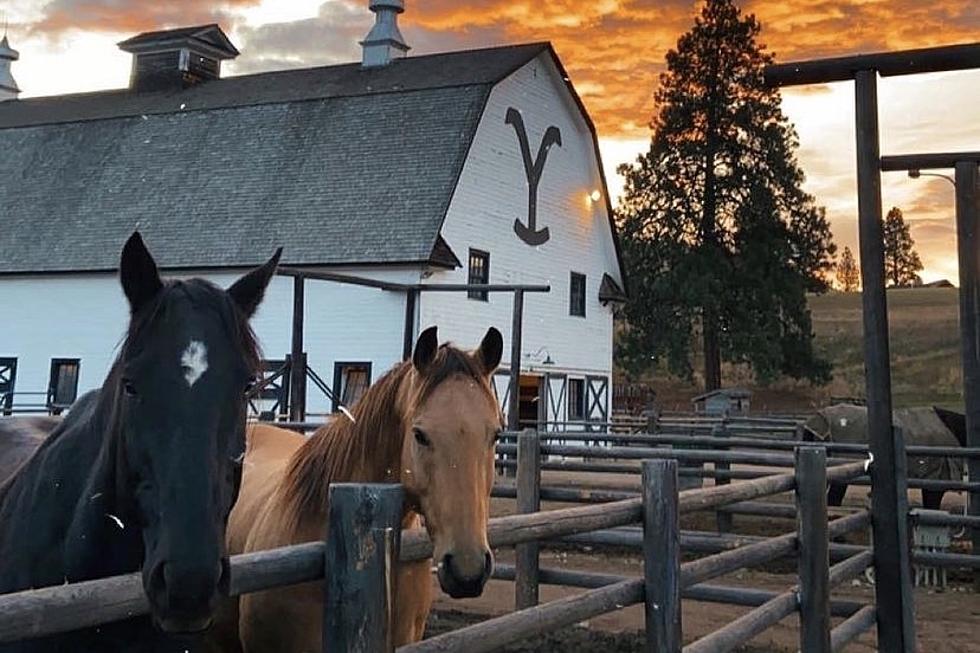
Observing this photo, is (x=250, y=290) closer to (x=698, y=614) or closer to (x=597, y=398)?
(x=698, y=614)

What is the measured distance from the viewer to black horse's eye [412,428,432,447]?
3.09 meters

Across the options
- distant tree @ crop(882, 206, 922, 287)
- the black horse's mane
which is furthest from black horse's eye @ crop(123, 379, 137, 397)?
distant tree @ crop(882, 206, 922, 287)

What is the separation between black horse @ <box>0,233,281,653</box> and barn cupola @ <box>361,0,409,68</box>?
78.5 ft

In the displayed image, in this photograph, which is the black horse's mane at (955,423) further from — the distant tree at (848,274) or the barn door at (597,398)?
the distant tree at (848,274)

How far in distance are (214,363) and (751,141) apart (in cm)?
3347

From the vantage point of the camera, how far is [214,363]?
6.97 feet

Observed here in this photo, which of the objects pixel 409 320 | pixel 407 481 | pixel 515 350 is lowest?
pixel 407 481

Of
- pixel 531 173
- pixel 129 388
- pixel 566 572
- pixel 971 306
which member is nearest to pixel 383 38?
pixel 531 173

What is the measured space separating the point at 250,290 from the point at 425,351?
100 cm

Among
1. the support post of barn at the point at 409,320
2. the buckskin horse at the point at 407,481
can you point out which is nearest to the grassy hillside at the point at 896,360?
the support post of barn at the point at 409,320

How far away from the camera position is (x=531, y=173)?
2272 cm

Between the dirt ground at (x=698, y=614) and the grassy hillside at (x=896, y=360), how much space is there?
96.1 feet

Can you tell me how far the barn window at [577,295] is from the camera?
79.9ft

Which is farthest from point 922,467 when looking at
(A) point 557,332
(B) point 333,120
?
(B) point 333,120
